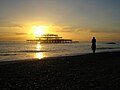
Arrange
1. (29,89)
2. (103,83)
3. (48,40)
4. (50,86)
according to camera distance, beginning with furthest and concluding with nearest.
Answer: (48,40)
(103,83)
(50,86)
(29,89)

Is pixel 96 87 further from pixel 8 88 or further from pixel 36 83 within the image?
pixel 8 88

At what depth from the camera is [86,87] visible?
27.0ft

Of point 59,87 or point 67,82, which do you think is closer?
point 59,87

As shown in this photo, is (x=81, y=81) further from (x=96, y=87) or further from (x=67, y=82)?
(x=96, y=87)

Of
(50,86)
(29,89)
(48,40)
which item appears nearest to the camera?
(29,89)

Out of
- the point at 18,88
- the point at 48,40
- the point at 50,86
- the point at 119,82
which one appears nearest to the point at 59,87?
the point at 50,86

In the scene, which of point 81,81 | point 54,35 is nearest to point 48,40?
point 54,35

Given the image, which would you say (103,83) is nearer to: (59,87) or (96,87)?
(96,87)

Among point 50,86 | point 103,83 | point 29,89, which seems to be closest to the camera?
point 29,89

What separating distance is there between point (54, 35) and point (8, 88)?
177 meters

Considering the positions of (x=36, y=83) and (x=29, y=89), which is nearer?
(x=29, y=89)

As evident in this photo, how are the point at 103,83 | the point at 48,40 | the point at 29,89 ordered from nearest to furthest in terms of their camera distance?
the point at 29,89 < the point at 103,83 < the point at 48,40

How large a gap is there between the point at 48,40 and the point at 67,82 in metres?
170

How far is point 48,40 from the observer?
17838 centimetres
